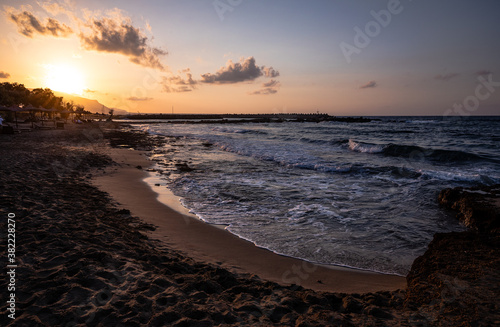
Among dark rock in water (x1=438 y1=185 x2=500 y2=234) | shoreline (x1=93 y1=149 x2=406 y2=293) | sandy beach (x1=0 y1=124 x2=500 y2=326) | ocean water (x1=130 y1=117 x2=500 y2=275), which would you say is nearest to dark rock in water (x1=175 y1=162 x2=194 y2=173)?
ocean water (x1=130 y1=117 x2=500 y2=275)

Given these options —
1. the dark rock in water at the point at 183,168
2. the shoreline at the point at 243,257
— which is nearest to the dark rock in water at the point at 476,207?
the shoreline at the point at 243,257

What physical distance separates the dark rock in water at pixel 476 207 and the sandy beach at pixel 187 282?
633 millimetres

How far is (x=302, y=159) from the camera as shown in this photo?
656 inches

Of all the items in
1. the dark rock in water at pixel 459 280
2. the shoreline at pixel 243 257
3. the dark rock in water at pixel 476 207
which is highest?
the dark rock in water at pixel 476 207

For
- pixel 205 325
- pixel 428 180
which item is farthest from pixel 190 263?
pixel 428 180

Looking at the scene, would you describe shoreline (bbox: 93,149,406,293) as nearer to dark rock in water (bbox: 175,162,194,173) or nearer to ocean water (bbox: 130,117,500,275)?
ocean water (bbox: 130,117,500,275)

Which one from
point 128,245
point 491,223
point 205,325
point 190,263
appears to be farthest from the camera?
point 491,223

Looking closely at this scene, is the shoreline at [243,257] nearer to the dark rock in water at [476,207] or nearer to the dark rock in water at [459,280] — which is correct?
the dark rock in water at [459,280]

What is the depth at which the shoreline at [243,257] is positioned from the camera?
411 centimetres

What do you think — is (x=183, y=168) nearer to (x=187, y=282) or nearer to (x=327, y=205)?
(x=327, y=205)

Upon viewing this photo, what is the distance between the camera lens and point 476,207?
6648mm

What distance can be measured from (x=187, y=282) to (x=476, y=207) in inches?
299

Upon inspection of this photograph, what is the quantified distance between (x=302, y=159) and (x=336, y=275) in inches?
498

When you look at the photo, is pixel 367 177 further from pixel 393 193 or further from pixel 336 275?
pixel 336 275
